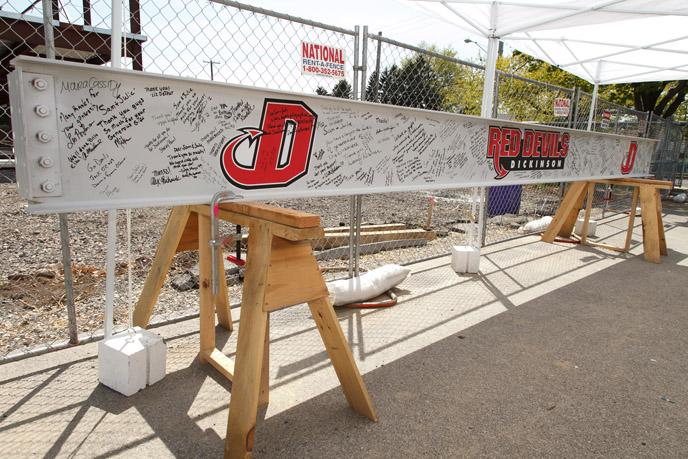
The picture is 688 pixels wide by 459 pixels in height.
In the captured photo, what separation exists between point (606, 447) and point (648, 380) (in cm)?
101

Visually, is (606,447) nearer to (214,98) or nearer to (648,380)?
(648,380)

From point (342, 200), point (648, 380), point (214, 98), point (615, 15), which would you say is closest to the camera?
point (214, 98)

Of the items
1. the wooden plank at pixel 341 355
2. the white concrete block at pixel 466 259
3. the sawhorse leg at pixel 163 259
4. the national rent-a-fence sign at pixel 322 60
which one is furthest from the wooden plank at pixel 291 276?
the white concrete block at pixel 466 259

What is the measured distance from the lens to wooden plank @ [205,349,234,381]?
9.25ft

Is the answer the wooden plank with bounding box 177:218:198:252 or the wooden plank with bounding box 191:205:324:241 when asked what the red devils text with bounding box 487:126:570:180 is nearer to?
the wooden plank with bounding box 191:205:324:241

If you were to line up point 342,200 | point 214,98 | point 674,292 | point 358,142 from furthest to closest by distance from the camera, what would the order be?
point 342,200 → point 674,292 → point 358,142 → point 214,98

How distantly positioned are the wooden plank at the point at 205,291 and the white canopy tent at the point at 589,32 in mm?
3703

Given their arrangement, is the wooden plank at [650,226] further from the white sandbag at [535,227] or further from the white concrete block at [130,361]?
the white concrete block at [130,361]

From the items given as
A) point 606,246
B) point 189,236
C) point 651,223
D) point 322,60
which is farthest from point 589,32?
point 189,236

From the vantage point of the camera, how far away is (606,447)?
2.34 metres

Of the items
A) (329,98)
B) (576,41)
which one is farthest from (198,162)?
(576,41)

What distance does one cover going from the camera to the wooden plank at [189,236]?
3.03 m

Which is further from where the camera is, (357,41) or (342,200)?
(342,200)

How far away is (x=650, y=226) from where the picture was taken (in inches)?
251
